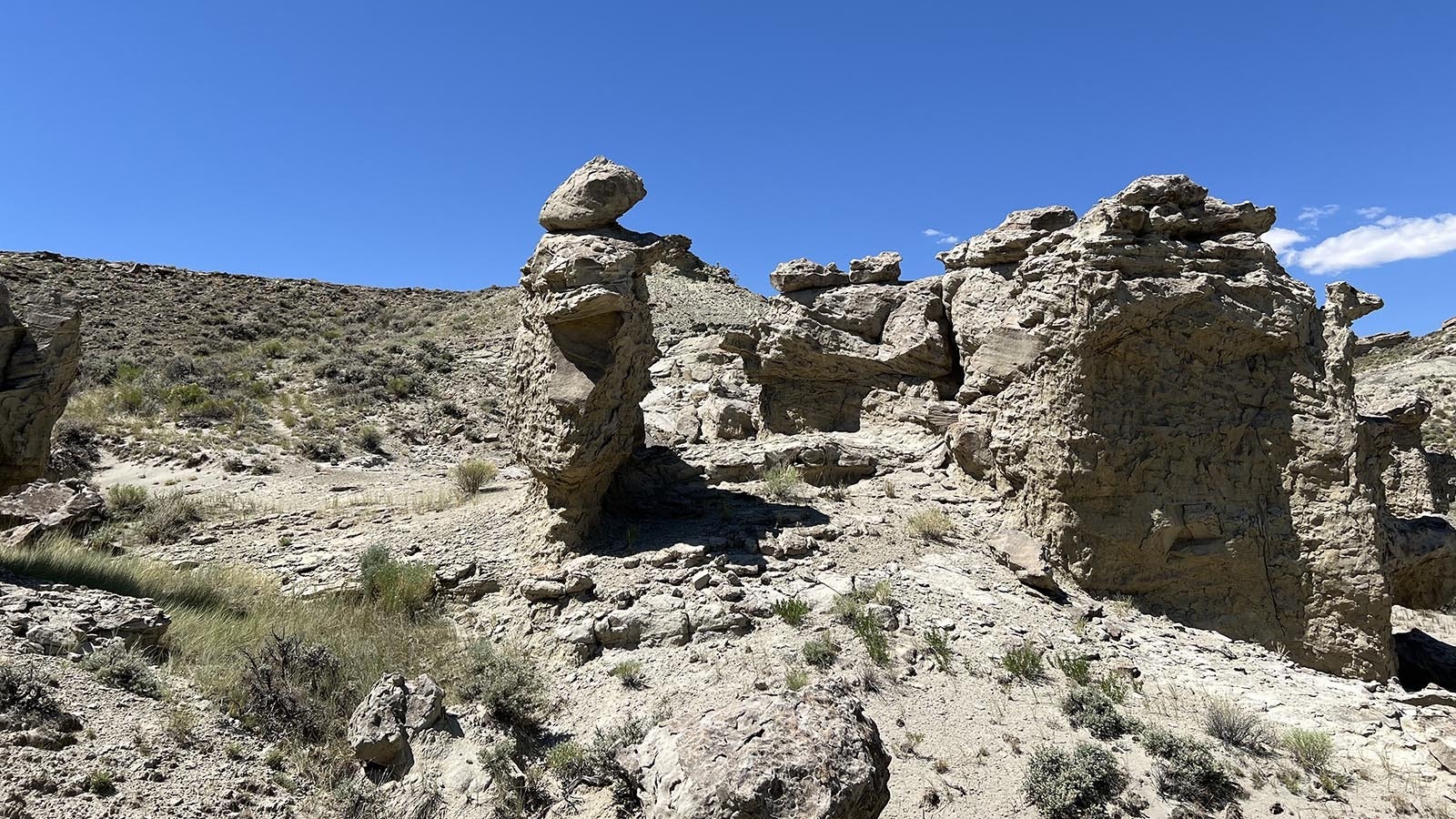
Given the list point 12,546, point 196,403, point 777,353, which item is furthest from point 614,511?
point 196,403

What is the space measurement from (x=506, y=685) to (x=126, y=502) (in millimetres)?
9597

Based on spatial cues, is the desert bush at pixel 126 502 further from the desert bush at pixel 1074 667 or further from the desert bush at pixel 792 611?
the desert bush at pixel 1074 667

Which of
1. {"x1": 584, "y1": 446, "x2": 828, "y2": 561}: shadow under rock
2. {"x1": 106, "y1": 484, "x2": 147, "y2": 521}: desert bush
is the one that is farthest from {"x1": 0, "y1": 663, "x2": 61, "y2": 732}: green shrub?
{"x1": 106, "y1": 484, "x2": 147, "y2": 521}: desert bush

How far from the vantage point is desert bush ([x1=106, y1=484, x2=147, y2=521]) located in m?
12.7

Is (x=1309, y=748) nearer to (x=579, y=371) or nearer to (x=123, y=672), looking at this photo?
(x=579, y=371)

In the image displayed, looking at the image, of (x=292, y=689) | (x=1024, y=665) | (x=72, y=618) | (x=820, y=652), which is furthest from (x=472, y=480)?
(x=1024, y=665)

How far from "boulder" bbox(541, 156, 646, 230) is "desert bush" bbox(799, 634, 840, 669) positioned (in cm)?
630

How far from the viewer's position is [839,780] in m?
4.07

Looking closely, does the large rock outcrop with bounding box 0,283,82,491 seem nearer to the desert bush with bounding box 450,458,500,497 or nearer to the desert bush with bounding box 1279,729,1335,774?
the desert bush with bounding box 450,458,500,497

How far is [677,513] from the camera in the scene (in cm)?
1151

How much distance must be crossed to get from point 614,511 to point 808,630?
3.88m

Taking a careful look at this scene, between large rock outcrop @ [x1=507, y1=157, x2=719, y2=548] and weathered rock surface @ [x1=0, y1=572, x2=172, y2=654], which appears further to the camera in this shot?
large rock outcrop @ [x1=507, y1=157, x2=719, y2=548]

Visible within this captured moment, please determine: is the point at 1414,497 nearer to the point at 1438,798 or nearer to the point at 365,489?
the point at 1438,798

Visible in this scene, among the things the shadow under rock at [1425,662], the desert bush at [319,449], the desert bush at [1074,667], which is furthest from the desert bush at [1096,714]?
the desert bush at [319,449]
